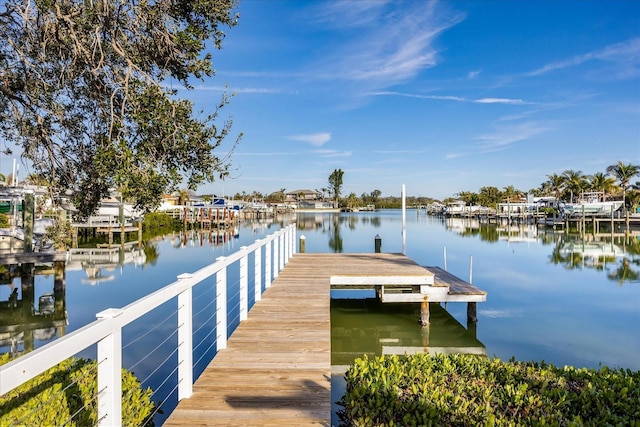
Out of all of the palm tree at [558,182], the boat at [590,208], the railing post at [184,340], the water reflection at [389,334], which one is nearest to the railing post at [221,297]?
the railing post at [184,340]

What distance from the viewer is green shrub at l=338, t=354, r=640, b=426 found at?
3.27m

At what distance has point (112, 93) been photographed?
525 cm

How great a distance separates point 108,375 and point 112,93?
4055 mm

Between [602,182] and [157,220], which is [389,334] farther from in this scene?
[602,182]

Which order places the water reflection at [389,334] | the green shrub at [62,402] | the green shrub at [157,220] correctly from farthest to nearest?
the green shrub at [157,220] < the water reflection at [389,334] < the green shrub at [62,402]

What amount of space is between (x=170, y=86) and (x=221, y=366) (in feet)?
11.4

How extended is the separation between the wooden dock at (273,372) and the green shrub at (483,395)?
38 centimetres

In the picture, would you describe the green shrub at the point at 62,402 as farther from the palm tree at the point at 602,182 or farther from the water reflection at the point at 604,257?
the palm tree at the point at 602,182

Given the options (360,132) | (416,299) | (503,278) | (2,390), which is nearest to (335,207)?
(360,132)

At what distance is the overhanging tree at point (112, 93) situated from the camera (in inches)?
195

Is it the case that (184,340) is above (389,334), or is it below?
above

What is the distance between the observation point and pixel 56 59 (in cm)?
576

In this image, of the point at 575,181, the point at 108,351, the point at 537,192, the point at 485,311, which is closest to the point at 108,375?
the point at 108,351

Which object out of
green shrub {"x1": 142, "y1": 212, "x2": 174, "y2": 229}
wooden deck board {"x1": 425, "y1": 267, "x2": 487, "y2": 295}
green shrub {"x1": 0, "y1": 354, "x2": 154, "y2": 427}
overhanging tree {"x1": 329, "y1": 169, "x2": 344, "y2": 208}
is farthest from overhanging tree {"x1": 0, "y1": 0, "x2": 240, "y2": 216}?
overhanging tree {"x1": 329, "y1": 169, "x2": 344, "y2": 208}
